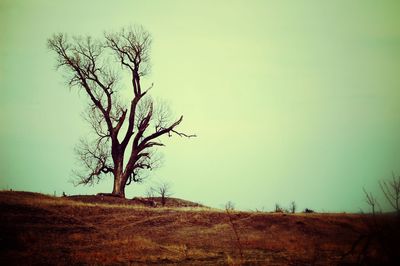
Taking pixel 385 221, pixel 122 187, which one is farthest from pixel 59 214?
pixel 385 221

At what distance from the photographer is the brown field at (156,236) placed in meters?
10.1

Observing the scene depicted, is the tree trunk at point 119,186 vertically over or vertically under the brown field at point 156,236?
over

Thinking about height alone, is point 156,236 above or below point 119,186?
below

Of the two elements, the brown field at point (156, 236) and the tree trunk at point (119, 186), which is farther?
the tree trunk at point (119, 186)

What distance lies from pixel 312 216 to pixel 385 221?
15.7 meters

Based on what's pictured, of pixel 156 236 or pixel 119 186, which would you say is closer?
pixel 156 236

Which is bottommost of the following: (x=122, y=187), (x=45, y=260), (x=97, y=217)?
(x=45, y=260)

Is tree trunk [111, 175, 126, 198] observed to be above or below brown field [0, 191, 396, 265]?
above

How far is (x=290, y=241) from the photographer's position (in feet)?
44.3

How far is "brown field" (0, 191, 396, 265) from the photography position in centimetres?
1011

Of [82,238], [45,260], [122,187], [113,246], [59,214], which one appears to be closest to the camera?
[45,260]

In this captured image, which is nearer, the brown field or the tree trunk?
the brown field

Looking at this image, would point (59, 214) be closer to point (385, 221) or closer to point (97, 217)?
point (97, 217)

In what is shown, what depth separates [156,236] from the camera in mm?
13742
